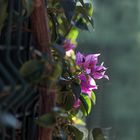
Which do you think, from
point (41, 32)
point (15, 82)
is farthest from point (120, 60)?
point (15, 82)

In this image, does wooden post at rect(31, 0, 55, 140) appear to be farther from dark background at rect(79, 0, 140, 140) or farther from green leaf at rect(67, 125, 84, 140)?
dark background at rect(79, 0, 140, 140)

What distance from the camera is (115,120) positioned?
2.55 meters

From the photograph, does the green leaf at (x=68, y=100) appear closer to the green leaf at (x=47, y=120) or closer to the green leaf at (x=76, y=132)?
the green leaf at (x=76, y=132)

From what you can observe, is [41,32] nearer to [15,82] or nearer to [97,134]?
[15,82]

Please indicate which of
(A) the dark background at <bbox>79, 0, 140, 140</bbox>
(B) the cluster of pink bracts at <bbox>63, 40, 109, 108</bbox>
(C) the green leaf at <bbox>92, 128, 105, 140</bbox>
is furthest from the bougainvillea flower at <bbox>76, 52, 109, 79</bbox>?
(A) the dark background at <bbox>79, 0, 140, 140</bbox>

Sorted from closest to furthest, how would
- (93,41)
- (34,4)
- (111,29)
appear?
(34,4) < (93,41) < (111,29)

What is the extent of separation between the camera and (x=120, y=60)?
2.61 metres

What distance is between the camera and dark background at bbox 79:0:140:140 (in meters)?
2.50

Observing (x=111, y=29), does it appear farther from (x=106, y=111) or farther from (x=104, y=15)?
(x=106, y=111)

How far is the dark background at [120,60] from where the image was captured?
2500mm

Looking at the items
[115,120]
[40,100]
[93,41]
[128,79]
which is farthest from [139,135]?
[40,100]

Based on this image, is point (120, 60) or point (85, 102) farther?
point (120, 60)

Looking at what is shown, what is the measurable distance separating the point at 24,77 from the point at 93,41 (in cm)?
189

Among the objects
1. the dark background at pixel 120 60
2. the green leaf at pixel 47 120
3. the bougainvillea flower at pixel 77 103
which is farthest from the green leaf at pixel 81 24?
the dark background at pixel 120 60
